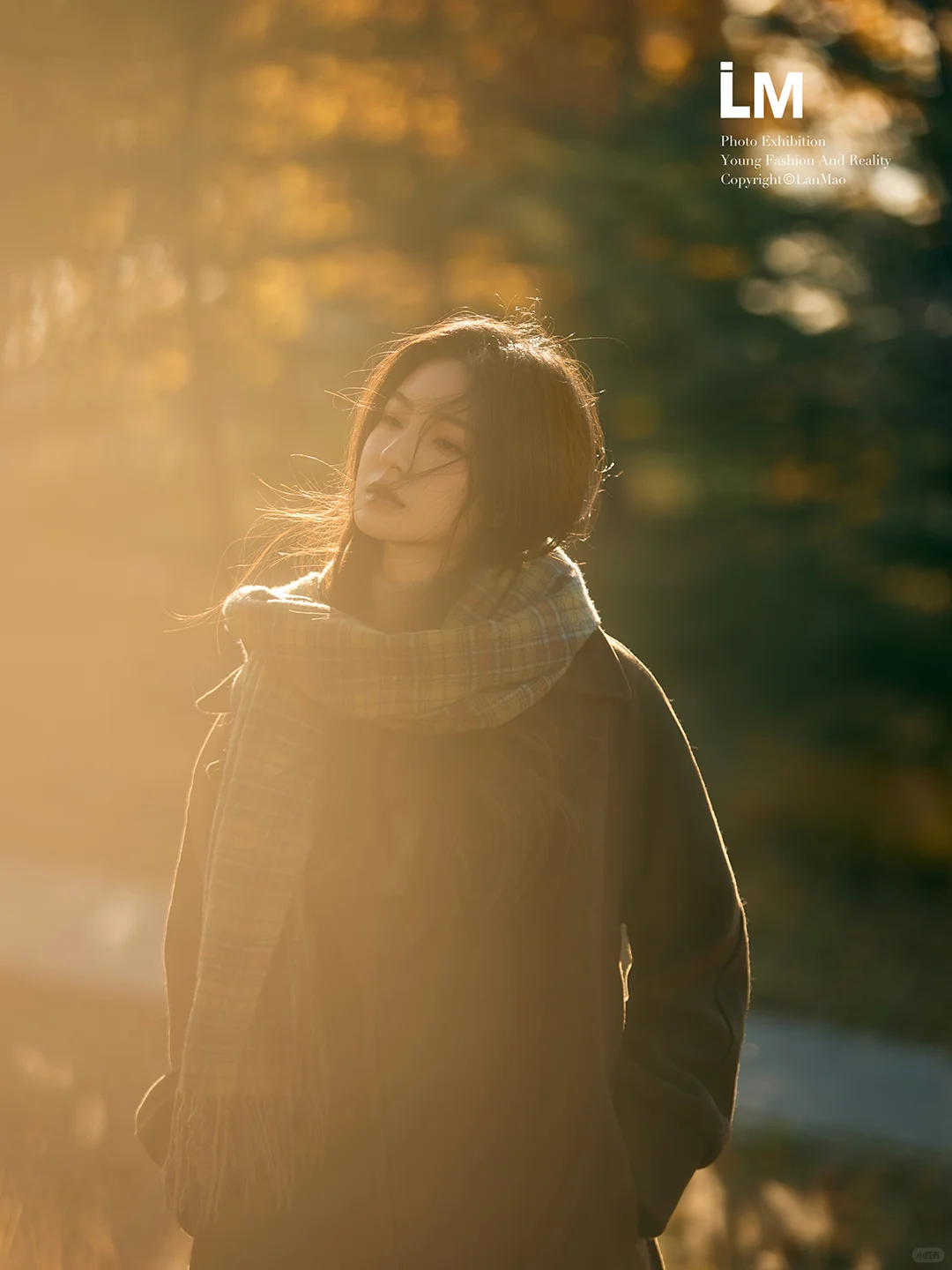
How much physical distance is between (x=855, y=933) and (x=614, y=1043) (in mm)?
6153

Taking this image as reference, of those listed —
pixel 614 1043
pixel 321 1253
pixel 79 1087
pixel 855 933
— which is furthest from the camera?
pixel 855 933

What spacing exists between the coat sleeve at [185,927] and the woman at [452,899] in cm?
10

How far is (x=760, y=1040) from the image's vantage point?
19.2 feet

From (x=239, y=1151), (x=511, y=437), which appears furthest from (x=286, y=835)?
(x=511, y=437)

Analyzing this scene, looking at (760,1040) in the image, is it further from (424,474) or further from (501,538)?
(424,474)

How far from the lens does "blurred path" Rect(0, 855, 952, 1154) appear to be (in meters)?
5.02

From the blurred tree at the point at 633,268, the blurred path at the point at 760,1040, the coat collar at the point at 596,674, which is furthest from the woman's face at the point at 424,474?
the blurred tree at the point at 633,268

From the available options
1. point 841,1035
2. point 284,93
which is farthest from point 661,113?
point 841,1035

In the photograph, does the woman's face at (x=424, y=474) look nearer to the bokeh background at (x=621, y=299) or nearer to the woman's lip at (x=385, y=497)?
the woman's lip at (x=385, y=497)

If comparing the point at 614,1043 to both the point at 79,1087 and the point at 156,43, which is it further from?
the point at 156,43

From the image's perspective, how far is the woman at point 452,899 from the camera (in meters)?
1.83

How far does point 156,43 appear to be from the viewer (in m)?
8.70

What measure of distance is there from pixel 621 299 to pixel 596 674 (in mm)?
7164

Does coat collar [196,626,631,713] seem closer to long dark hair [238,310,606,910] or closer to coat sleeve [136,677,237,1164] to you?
long dark hair [238,310,606,910]
